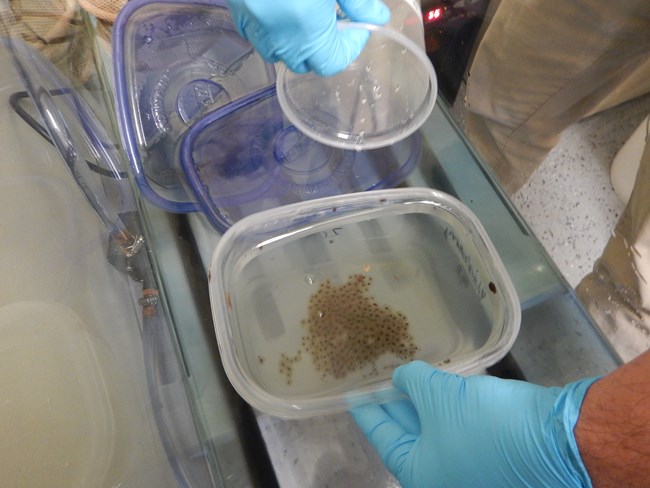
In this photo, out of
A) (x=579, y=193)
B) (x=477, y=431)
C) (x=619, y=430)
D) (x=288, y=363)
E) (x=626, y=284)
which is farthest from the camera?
(x=579, y=193)

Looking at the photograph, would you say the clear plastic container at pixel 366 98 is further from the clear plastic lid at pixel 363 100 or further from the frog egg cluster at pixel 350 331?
the frog egg cluster at pixel 350 331

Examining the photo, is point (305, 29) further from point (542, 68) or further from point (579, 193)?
point (579, 193)

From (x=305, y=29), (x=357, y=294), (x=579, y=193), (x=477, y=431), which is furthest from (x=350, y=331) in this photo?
(x=579, y=193)

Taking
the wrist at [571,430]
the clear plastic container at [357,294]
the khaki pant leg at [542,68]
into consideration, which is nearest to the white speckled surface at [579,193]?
the khaki pant leg at [542,68]

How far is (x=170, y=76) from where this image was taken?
2.82ft

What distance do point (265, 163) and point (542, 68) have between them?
628 mm

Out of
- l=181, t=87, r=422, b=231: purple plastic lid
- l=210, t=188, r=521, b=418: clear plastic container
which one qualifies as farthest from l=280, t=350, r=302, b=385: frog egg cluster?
l=181, t=87, r=422, b=231: purple plastic lid

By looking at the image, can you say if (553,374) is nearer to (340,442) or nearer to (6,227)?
(340,442)

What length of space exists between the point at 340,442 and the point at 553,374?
379 mm

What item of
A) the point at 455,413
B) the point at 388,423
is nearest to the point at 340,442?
the point at 388,423

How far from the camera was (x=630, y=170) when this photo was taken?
1290 mm

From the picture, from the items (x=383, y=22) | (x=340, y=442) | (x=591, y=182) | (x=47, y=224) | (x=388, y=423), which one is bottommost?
(x=591, y=182)

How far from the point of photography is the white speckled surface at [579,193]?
1.32 metres

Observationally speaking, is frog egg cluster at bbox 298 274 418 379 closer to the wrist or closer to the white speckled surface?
the wrist
